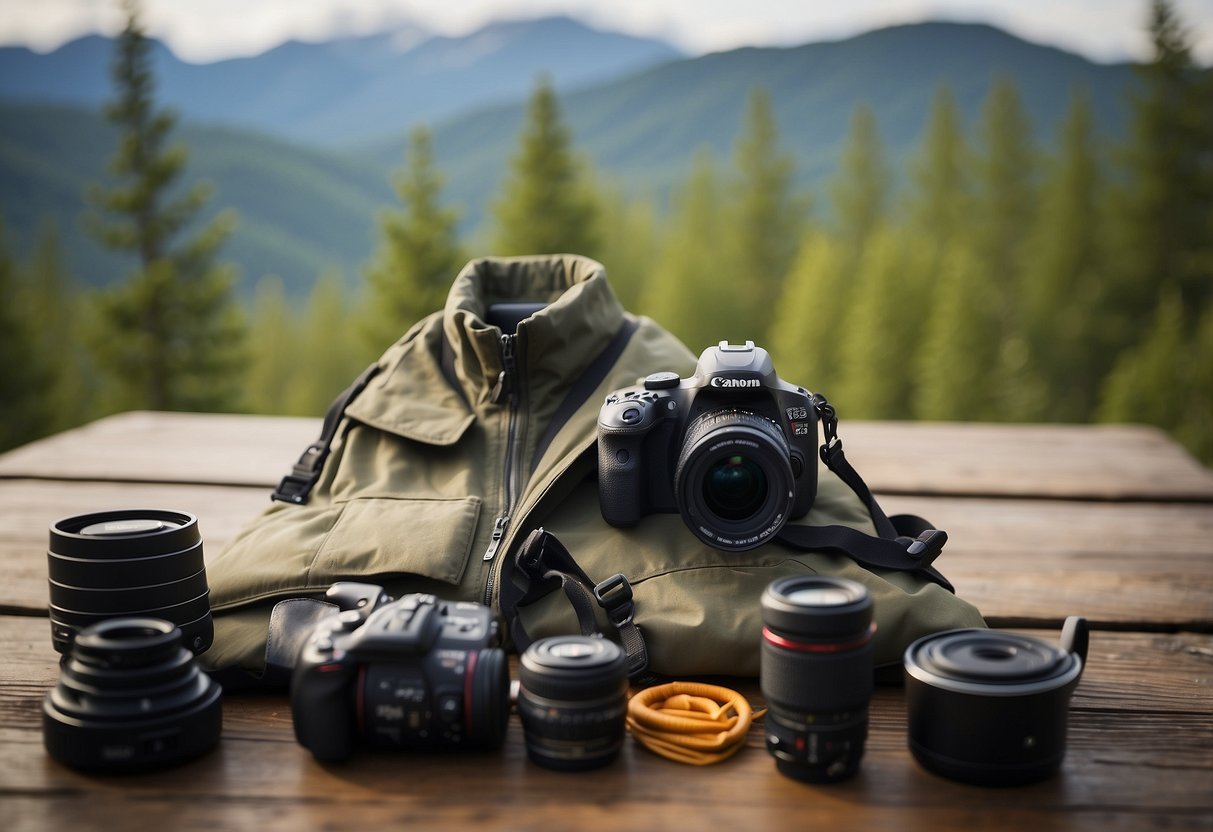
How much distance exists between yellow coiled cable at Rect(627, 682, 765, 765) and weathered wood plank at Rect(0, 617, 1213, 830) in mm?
24

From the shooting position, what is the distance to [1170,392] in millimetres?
24625

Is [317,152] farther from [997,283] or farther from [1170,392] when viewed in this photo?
[1170,392]

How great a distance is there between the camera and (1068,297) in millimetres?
30625

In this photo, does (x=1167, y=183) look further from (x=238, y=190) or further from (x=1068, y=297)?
(x=238, y=190)

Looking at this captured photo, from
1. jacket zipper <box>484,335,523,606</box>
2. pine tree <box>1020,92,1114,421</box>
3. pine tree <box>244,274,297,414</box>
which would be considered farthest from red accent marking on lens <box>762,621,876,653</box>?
pine tree <box>244,274,297,414</box>

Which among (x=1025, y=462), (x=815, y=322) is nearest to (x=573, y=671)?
(x=1025, y=462)

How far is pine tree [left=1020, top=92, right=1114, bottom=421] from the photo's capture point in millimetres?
29703

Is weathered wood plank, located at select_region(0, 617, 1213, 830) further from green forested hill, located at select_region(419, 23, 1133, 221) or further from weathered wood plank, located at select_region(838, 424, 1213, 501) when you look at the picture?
green forested hill, located at select_region(419, 23, 1133, 221)

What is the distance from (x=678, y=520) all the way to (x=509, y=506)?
0.33 metres

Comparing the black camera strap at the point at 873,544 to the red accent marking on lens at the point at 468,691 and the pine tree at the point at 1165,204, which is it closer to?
the red accent marking on lens at the point at 468,691

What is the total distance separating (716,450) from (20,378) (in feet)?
77.8

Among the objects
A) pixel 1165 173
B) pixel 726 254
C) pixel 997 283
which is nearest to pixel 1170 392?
pixel 1165 173

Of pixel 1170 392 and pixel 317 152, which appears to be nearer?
pixel 1170 392

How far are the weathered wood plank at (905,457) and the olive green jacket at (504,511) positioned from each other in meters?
1.07
